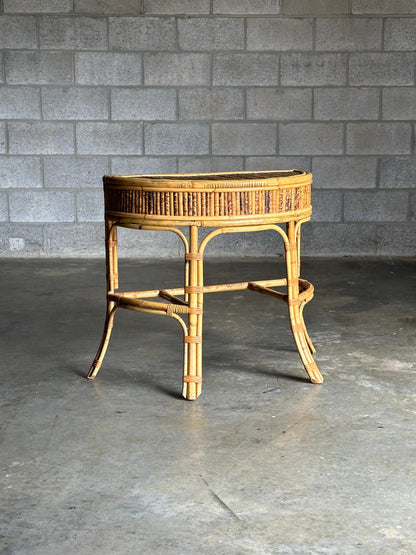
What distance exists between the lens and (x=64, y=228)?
5.36m

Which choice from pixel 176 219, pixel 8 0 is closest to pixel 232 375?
pixel 176 219

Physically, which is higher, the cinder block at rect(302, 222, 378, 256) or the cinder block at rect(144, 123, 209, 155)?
the cinder block at rect(144, 123, 209, 155)

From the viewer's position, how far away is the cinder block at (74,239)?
5.36 m

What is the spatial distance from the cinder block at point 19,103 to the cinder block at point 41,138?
0.19ft

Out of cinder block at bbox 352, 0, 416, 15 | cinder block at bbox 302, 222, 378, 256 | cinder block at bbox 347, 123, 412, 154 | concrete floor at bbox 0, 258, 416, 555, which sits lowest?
concrete floor at bbox 0, 258, 416, 555

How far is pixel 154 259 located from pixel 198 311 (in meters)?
2.86

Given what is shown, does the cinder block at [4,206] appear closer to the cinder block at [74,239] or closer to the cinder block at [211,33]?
the cinder block at [74,239]

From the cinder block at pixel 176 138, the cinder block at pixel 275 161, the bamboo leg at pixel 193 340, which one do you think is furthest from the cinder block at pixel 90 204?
the bamboo leg at pixel 193 340

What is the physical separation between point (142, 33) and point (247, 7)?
70 cm

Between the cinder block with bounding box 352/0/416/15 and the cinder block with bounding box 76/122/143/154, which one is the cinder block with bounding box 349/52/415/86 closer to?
the cinder block with bounding box 352/0/416/15

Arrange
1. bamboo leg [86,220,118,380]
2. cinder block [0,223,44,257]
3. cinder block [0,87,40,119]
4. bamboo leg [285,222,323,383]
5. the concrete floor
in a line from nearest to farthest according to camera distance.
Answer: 1. the concrete floor
2. bamboo leg [285,222,323,383]
3. bamboo leg [86,220,118,380]
4. cinder block [0,87,40,119]
5. cinder block [0,223,44,257]

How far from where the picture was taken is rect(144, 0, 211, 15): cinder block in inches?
203

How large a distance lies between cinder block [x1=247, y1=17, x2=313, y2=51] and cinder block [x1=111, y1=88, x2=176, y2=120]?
641mm

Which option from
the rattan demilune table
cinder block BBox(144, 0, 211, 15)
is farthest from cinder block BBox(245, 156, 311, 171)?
the rattan demilune table
